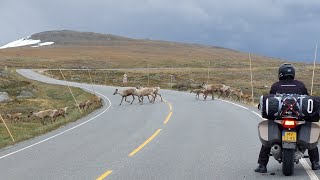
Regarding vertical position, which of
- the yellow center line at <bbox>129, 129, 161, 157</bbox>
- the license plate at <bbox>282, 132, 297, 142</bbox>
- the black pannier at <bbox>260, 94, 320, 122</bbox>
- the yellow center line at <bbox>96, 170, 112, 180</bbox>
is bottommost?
the yellow center line at <bbox>129, 129, 161, 157</bbox>

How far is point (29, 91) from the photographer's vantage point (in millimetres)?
44469

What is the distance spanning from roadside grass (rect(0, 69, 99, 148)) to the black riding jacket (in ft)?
31.0

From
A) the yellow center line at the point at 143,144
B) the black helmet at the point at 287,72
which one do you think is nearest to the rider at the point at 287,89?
the black helmet at the point at 287,72

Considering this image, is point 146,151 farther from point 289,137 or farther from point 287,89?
point 289,137

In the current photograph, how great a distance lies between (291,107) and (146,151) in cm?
496

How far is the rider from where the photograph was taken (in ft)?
30.7

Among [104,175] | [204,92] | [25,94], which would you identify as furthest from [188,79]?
[104,175]

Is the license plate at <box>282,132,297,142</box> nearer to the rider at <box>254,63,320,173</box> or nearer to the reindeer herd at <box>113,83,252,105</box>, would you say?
the rider at <box>254,63,320,173</box>

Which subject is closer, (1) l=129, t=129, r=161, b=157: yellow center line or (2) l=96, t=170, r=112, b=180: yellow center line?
(2) l=96, t=170, r=112, b=180: yellow center line

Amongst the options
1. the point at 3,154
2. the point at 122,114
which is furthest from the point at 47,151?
the point at 122,114

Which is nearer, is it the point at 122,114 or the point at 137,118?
the point at 137,118

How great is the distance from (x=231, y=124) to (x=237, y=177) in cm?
997

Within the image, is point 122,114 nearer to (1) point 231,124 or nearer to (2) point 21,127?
(2) point 21,127

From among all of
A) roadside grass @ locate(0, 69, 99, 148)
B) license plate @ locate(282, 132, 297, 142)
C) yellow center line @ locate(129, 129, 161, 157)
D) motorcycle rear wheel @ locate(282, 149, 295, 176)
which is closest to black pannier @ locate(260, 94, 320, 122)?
license plate @ locate(282, 132, 297, 142)
